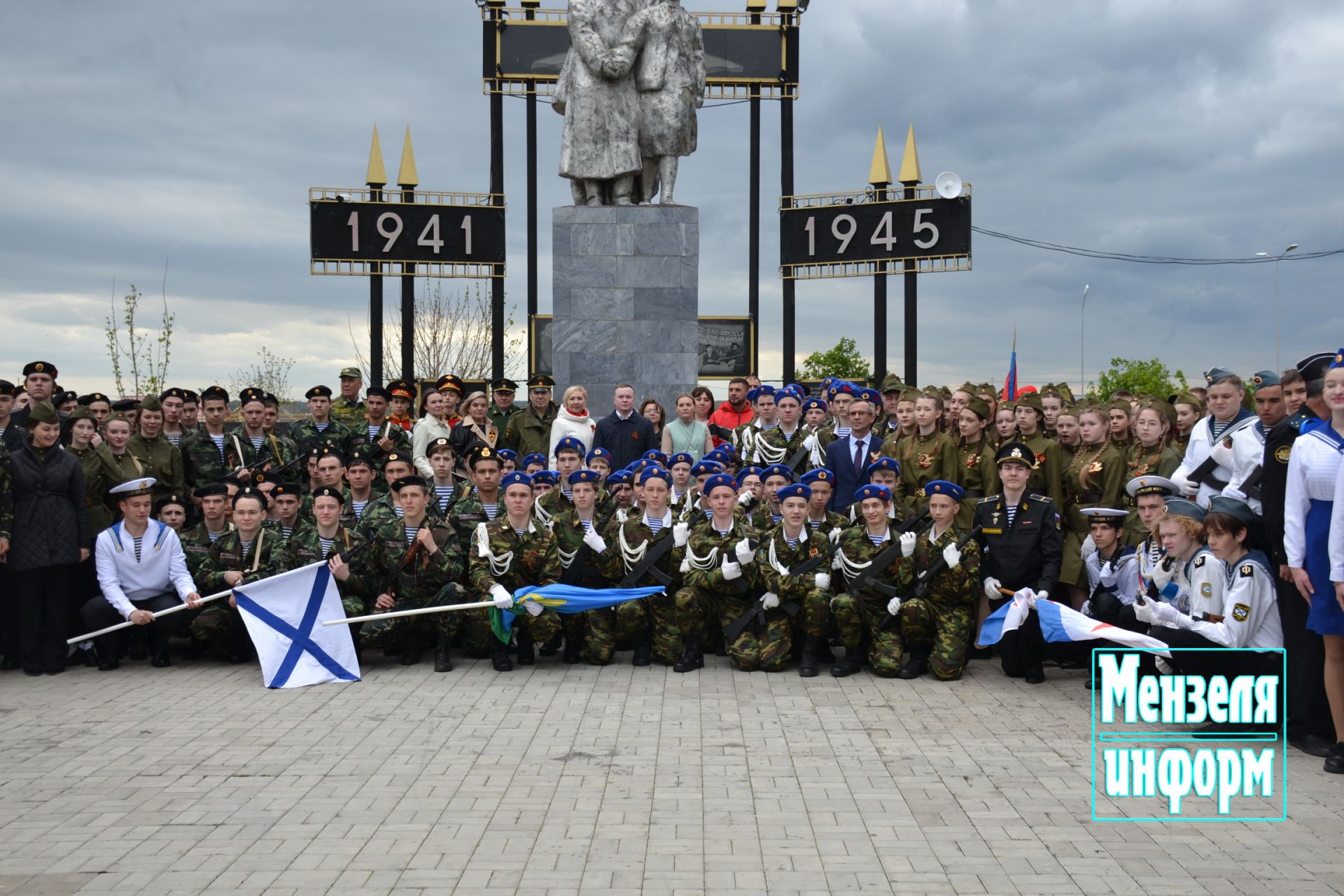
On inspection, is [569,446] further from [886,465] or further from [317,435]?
[886,465]

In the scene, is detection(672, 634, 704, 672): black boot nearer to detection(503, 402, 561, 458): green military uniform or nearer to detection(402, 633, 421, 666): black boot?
detection(402, 633, 421, 666): black boot

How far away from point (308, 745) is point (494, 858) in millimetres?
2081

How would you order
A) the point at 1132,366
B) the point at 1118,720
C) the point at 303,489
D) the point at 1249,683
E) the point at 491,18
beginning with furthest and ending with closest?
1. the point at 1132,366
2. the point at 491,18
3. the point at 303,489
4. the point at 1118,720
5. the point at 1249,683

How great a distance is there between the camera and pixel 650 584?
8.41m

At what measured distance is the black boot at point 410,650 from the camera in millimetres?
8414

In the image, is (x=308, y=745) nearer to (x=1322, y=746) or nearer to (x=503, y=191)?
(x=1322, y=746)

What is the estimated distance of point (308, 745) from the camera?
20.2 feet

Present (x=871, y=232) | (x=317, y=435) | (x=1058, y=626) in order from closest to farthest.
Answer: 1. (x=1058, y=626)
2. (x=317, y=435)
3. (x=871, y=232)

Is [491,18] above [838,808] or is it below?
above

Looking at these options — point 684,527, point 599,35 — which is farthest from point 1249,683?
point 599,35

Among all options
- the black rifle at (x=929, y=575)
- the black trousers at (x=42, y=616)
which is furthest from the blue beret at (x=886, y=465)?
the black trousers at (x=42, y=616)

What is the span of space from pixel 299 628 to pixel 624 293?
6.35m

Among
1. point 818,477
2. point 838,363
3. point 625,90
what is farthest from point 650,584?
point 838,363

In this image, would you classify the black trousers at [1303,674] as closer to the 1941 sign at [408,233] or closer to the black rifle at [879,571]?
the black rifle at [879,571]
